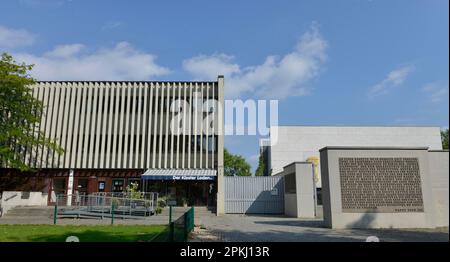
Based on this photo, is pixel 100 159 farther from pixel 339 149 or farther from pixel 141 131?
pixel 339 149

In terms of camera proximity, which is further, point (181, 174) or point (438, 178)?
point (181, 174)

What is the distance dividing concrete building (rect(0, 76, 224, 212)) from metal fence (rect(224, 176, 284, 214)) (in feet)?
12.2

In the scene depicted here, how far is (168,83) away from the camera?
36.0 meters

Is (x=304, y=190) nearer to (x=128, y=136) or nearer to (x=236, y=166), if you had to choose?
(x=128, y=136)

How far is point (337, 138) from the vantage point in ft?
182

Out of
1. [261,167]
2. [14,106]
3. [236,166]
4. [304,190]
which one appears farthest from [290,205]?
[236,166]

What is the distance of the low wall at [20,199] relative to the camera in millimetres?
26030

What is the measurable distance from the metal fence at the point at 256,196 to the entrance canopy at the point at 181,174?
8.19ft

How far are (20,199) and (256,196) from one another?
64.3ft

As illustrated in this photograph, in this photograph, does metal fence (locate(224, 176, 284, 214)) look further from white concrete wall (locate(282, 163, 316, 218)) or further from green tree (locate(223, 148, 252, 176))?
green tree (locate(223, 148, 252, 176))

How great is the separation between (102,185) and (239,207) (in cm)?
1438

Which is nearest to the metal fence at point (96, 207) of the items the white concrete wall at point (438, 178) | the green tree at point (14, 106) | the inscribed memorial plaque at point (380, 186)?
the green tree at point (14, 106)

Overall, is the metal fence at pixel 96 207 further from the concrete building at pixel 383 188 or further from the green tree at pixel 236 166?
the green tree at pixel 236 166

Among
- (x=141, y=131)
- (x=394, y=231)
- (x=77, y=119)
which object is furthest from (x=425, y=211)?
(x=77, y=119)
